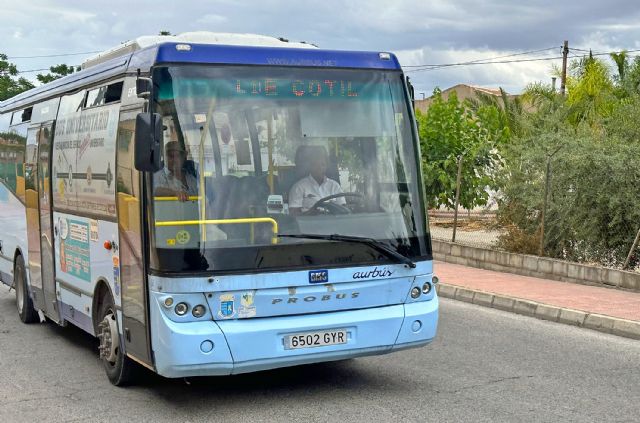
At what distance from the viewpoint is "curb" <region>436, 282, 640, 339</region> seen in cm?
1053

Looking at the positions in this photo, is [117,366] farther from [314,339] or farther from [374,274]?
[374,274]

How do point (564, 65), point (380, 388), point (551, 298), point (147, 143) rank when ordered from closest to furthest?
point (147, 143)
point (380, 388)
point (551, 298)
point (564, 65)

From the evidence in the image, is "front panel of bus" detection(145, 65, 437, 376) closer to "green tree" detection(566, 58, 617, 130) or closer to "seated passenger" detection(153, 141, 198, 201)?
"seated passenger" detection(153, 141, 198, 201)

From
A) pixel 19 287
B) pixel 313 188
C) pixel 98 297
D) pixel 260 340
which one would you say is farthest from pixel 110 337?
pixel 19 287

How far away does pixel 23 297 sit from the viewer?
11.6 m

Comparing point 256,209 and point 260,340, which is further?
point 256,209

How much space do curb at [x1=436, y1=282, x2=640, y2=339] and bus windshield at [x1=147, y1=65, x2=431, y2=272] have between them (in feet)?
13.3

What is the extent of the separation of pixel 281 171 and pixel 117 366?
222 centimetres

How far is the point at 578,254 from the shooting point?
14.8 m

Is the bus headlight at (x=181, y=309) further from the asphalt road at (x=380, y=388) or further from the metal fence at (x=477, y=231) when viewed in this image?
the metal fence at (x=477, y=231)

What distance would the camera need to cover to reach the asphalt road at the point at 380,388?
691 centimetres

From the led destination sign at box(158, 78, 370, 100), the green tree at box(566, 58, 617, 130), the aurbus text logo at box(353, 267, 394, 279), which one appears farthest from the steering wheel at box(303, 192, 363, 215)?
the green tree at box(566, 58, 617, 130)

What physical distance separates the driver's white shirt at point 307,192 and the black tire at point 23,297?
5.50m

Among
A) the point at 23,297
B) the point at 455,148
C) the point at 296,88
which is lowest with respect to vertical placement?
the point at 23,297
